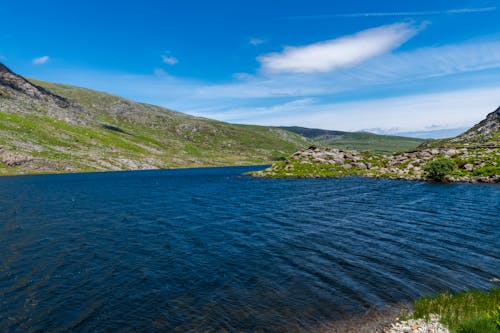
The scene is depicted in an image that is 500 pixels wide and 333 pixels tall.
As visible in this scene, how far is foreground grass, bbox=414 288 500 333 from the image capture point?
14953 mm

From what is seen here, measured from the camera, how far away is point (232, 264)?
3014 cm

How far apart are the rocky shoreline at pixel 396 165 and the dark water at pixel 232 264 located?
4185cm

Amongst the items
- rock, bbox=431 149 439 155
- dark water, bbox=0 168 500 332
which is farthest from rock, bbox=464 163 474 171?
dark water, bbox=0 168 500 332

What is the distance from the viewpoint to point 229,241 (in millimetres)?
38156

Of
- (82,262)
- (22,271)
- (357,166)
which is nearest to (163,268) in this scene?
(82,262)

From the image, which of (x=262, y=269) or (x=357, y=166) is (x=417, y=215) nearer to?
(x=262, y=269)

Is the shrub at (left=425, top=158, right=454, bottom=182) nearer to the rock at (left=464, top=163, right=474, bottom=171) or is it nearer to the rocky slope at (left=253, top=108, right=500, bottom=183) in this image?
the rocky slope at (left=253, top=108, right=500, bottom=183)

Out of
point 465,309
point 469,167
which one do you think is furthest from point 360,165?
point 465,309

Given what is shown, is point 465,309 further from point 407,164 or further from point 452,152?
point 452,152

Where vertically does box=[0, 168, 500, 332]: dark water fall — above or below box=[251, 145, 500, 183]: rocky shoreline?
below

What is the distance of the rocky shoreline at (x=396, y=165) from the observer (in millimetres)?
95625

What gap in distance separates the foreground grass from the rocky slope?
85.8m

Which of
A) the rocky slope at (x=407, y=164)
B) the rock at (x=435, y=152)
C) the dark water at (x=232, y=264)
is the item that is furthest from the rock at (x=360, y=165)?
the dark water at (x=232, y=264)

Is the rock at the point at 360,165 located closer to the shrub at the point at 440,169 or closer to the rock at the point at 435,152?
the rock at the point at 435,152
